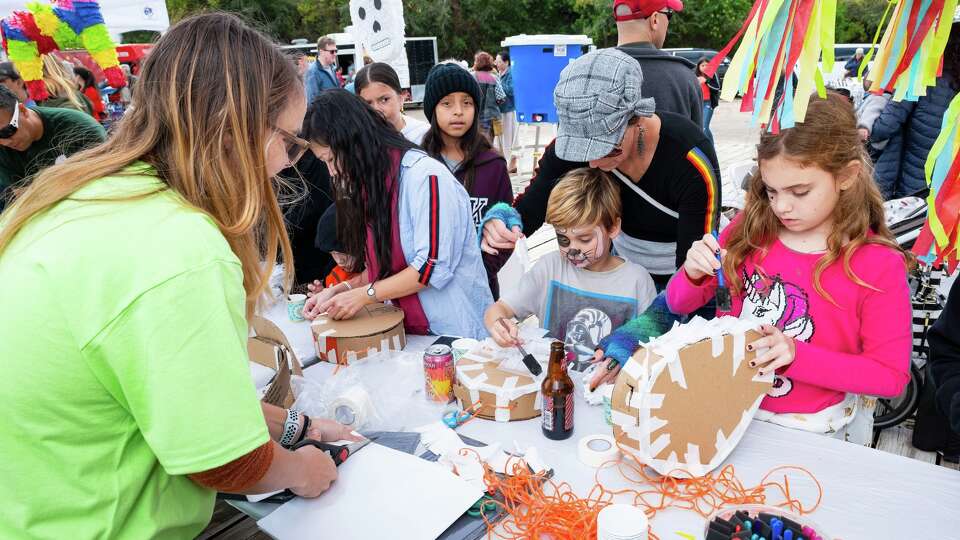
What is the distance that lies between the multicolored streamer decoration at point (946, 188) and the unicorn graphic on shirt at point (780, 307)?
1.64ft

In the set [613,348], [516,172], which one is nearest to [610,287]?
[613,348]

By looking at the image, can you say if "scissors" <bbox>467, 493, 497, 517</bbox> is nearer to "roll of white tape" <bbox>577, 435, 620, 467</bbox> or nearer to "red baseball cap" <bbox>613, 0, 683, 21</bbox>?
"roll of white tape" <bbox>577, 435, 620, 467</bbox>

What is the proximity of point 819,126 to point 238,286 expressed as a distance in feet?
4.50

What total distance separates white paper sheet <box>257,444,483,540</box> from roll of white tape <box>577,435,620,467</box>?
0.91 ft

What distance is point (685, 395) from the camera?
1260 mm

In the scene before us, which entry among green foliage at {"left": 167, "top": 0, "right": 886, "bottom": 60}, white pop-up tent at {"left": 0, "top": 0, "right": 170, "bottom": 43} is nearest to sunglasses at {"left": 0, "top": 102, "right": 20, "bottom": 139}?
white pop-up tent at {"left": 0, "top": 0, "right": 170, "bottom": 43}

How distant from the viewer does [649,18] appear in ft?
8.98

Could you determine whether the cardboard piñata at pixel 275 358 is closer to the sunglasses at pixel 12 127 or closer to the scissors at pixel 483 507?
the scissors at pixel 483 507

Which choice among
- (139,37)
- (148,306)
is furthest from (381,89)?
(139,37)

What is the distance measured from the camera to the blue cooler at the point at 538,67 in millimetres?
7352

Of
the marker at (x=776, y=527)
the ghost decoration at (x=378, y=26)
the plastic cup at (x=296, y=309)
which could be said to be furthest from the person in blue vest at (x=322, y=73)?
the marker at (x=776, y=527)

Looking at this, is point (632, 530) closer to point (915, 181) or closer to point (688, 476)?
point (688, 476)

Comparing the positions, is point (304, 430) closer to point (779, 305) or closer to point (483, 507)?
point (483, 507)

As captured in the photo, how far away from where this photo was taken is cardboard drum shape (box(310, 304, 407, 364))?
1.89 m
